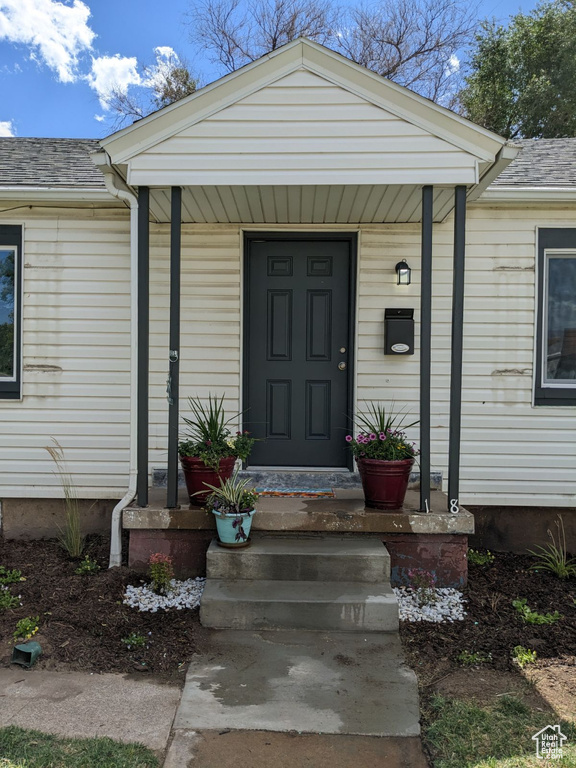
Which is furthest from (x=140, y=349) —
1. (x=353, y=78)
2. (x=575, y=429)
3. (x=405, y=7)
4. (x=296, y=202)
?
(x=405, y=7)

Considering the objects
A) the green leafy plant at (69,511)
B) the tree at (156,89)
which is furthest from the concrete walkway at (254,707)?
the tree at (156,89)

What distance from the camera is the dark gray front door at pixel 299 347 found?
5.16m

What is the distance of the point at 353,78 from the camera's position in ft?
12.7

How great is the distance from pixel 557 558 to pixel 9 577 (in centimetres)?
410

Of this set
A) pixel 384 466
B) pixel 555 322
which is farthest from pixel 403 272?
pixel 384 466

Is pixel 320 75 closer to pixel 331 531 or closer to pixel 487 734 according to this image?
pixel 331 531

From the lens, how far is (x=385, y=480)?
406 cm

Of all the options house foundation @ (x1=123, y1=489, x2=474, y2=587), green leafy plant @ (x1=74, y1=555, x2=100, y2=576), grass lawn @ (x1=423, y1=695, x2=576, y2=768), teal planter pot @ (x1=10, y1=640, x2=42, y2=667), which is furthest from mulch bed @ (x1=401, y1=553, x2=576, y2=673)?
green leafy plant @ (x1=74, y1=555, x2=100, y2=576)

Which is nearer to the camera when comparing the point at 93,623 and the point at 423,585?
the point at 93,623

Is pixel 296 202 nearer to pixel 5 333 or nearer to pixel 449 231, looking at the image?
pixel 449 231

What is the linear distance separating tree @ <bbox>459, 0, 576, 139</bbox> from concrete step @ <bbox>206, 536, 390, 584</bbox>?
48.7 ft

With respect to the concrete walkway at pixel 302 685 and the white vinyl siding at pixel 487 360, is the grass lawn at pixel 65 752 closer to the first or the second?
the concrete walkway at pixel 302 685

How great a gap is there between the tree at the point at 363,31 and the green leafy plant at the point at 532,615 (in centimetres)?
1490

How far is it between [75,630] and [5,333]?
9.28ft
